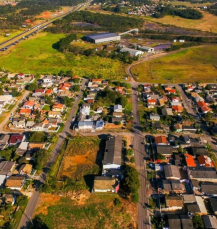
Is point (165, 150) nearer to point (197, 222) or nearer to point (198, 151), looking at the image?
point (198, 151)

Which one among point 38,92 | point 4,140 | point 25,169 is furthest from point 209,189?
point 38,92

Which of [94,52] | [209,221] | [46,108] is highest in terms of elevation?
[94,52]

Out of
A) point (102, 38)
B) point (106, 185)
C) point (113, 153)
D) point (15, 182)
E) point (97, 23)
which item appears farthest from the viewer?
point (97, 23)

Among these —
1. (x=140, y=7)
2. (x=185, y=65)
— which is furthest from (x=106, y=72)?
(x=140, y=7)

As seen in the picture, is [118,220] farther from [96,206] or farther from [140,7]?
[140,7]

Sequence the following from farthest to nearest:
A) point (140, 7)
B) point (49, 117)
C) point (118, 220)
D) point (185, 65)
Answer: point (140, 7)
point (185, 65)
point (49, 117)
point (118, 220)

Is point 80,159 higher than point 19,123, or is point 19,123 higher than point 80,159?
point 19,123
